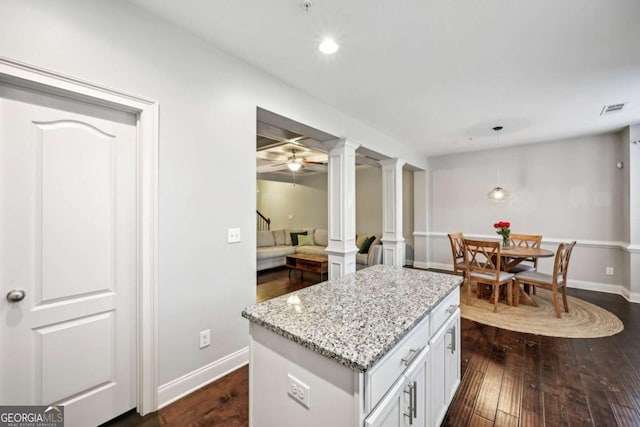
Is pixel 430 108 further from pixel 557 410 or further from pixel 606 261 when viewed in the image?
pixel 606 261

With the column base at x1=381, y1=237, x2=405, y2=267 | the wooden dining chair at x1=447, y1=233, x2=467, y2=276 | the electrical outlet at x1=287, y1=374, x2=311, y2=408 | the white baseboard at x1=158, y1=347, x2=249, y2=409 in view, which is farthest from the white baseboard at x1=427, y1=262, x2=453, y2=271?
the electrical outlet at x1=287, y1=374, x2=311, y2=408

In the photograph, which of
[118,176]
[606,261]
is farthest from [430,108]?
[606,261]

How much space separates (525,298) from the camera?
12.0ft

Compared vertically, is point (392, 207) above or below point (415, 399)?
above

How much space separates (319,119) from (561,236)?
4.74 m

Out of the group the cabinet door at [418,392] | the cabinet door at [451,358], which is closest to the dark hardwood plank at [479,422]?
the cabinet door at [451,358]

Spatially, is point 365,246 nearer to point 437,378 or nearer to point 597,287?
point 597,287

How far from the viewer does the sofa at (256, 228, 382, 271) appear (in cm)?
527

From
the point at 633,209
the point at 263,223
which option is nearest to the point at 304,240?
the point at 263,223

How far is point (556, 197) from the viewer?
460cm

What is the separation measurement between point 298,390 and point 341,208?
2.52m

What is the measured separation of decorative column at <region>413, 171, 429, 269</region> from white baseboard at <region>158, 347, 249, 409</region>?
482cm

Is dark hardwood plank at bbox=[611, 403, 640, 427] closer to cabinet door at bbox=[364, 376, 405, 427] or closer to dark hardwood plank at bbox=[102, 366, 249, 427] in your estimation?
cabinet door at bbox=[364, 376, 405, 427]

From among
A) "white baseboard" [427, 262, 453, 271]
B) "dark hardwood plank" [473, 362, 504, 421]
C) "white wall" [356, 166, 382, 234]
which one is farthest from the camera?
"white wall" [356, 166, 382, 234]
